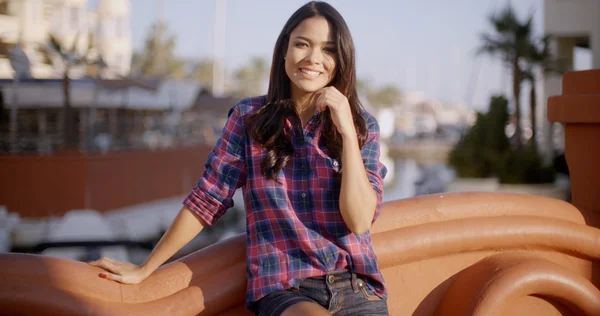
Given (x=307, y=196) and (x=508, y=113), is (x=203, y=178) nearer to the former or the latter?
(x=307, y=196)

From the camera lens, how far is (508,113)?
16578mm

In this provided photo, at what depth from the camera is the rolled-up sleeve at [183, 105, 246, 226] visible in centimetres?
188

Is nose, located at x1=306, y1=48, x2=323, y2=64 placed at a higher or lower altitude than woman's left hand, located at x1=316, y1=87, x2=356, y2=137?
higher

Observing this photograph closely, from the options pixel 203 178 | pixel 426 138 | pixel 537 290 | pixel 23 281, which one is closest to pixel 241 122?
pixel 203 178

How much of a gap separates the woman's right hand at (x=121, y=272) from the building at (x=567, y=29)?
14504 mm

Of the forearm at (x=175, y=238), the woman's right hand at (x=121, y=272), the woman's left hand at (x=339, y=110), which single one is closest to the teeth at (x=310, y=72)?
the woman's left hand at (x=339, y=110)

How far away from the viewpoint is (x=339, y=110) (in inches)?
67.9

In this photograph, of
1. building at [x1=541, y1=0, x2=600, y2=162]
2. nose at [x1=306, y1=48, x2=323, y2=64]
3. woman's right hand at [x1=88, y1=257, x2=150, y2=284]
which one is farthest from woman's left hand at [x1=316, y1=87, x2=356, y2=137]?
building at [x1=541, y1=0, x2=600, y2=162]

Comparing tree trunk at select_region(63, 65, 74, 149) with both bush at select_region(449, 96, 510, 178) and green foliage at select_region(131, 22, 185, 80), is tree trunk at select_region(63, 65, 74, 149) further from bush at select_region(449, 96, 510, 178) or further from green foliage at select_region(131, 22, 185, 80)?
green foliage at select_region(131, 22, 185, 80)

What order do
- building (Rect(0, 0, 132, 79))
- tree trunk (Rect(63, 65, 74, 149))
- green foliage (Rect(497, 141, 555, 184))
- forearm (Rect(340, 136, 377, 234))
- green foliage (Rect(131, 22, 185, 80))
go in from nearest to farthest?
forearm (Rect(340, 136, 377, 234)) < tree trunk (Rect(63, 65, 74, 149)) < green foliage (Rect(497, 141, 555, 184)) < building (Rect(0, 0, 132, 79)) < green foliage (Rect(131, 22, 185, 80))

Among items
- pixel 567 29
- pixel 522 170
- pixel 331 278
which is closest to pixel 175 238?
pixel 331 278

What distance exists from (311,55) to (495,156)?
50.3 ft

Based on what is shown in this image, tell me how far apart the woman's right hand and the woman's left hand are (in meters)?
0.69

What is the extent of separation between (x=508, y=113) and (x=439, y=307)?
601 inches
